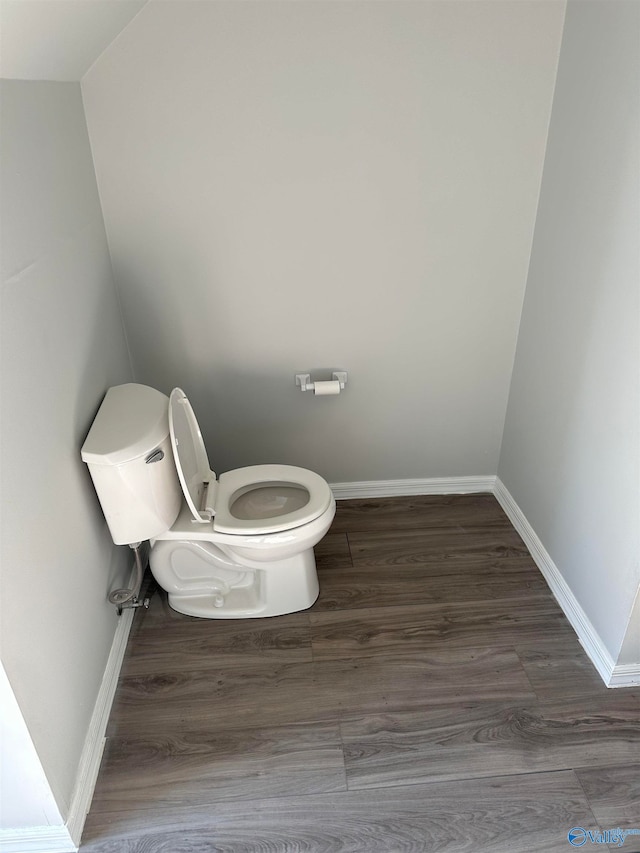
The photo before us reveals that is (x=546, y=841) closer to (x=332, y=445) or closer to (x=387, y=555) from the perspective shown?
(x=387, y=555)

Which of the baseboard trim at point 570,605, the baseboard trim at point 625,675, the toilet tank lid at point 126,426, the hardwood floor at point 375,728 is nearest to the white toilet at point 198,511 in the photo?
the toilet tank lid at point 126,426

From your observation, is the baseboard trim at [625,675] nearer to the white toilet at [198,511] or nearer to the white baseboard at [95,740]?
the white toilet at [198,511]

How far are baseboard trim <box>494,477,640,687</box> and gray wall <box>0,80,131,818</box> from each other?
4.93 feet

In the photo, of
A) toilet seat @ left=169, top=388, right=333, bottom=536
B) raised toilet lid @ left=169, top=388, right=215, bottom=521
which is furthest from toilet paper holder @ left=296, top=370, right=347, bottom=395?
raised toilet lid @ left=169, top=388, right=215, bottom=521

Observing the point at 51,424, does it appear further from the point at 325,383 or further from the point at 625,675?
the point at 625,675

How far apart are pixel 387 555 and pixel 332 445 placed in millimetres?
520

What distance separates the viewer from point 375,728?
174 cm

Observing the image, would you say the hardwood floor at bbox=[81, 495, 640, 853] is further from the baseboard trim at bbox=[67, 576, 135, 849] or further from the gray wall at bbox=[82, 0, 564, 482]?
the gray wall at bbox=[82, 0, 564, 482]

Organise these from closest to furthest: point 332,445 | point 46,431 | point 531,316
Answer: point 46,431 < point 531,316 < point 332,445

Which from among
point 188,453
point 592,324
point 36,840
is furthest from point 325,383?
point 36,840

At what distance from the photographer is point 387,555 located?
7.88 feet

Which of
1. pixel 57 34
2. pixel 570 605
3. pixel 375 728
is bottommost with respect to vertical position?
pixel 375 728

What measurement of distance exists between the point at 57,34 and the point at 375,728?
196 centimetres

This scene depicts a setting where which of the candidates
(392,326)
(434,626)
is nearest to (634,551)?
(434,626)
